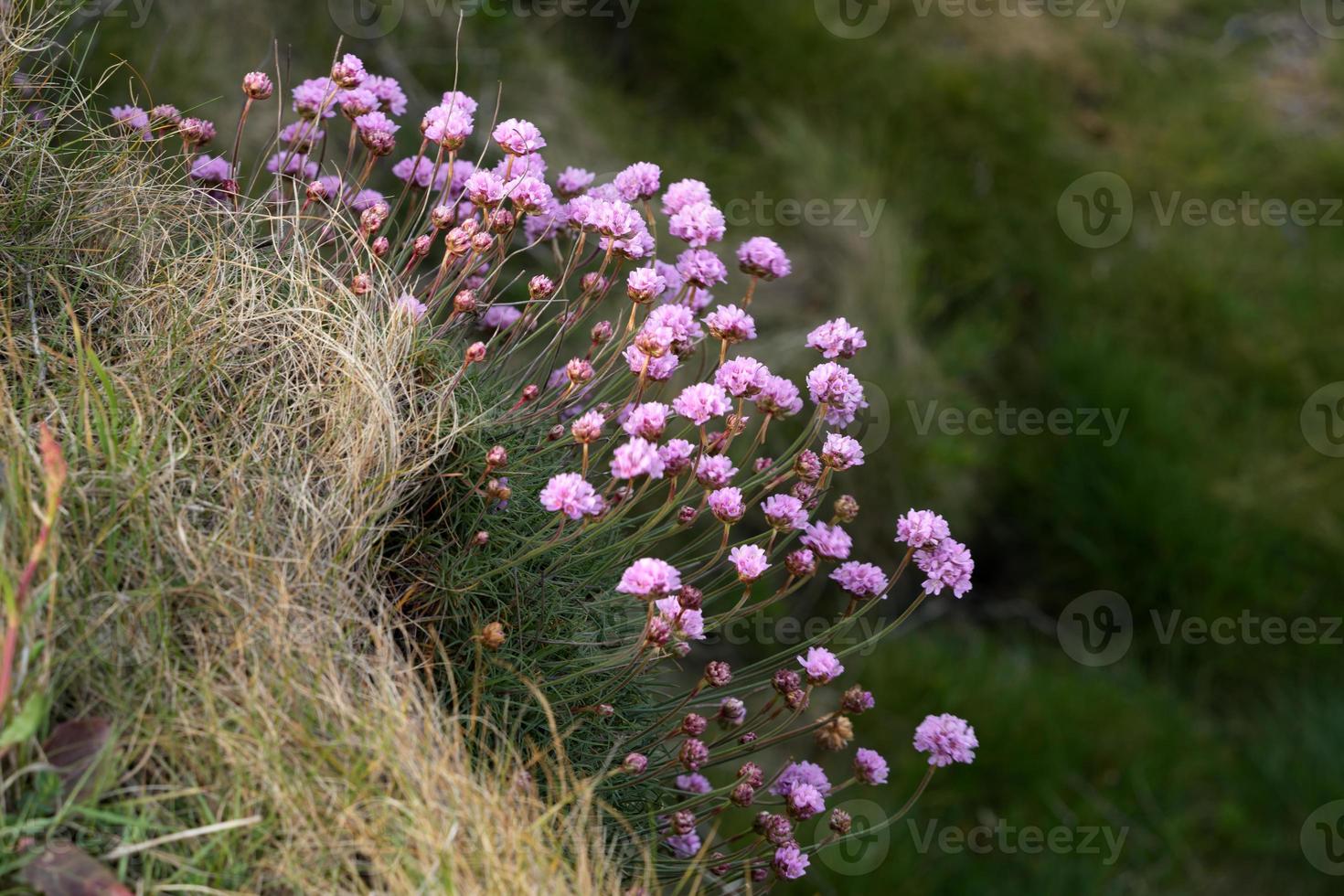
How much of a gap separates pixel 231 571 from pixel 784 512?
66cm

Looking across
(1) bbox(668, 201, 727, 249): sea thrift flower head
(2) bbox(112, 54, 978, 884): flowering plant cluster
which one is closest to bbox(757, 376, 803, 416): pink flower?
(2) bbox(112, 54, 978, 884): flowering plant cluster

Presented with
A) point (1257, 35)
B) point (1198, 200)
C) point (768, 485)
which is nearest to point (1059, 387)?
point (1198, 200)

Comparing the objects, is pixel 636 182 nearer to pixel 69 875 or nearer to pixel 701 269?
pixel 701 269

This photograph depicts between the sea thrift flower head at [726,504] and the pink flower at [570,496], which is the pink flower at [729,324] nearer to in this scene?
the sea thrift flower head at [726,504]

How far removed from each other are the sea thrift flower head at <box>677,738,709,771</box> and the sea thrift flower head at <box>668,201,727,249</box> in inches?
25.6

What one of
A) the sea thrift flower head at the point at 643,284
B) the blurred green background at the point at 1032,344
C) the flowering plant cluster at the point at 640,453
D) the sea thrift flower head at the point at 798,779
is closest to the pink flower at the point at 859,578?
the flowering plant cluster at the point at 640,453

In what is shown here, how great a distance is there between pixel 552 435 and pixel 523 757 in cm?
43

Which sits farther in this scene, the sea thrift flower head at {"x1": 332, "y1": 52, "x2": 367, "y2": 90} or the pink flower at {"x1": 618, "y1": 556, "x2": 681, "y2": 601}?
the sea thrift flower head at {"x1": 332, "y1": 52, "x2": 367, "y2": 90}

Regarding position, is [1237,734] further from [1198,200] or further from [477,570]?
[477,570]

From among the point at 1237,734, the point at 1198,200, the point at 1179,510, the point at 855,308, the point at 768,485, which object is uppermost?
the point at 768,485

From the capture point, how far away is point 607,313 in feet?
12.6

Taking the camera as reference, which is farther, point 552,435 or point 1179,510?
point 1179,510

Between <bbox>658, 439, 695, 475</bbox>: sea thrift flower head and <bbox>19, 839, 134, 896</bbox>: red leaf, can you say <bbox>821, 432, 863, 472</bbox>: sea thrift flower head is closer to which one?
<bbox>658, 439, 695, 475</bbox>: sea thrift flower head

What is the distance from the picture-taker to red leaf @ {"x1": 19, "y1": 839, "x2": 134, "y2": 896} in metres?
1.01
